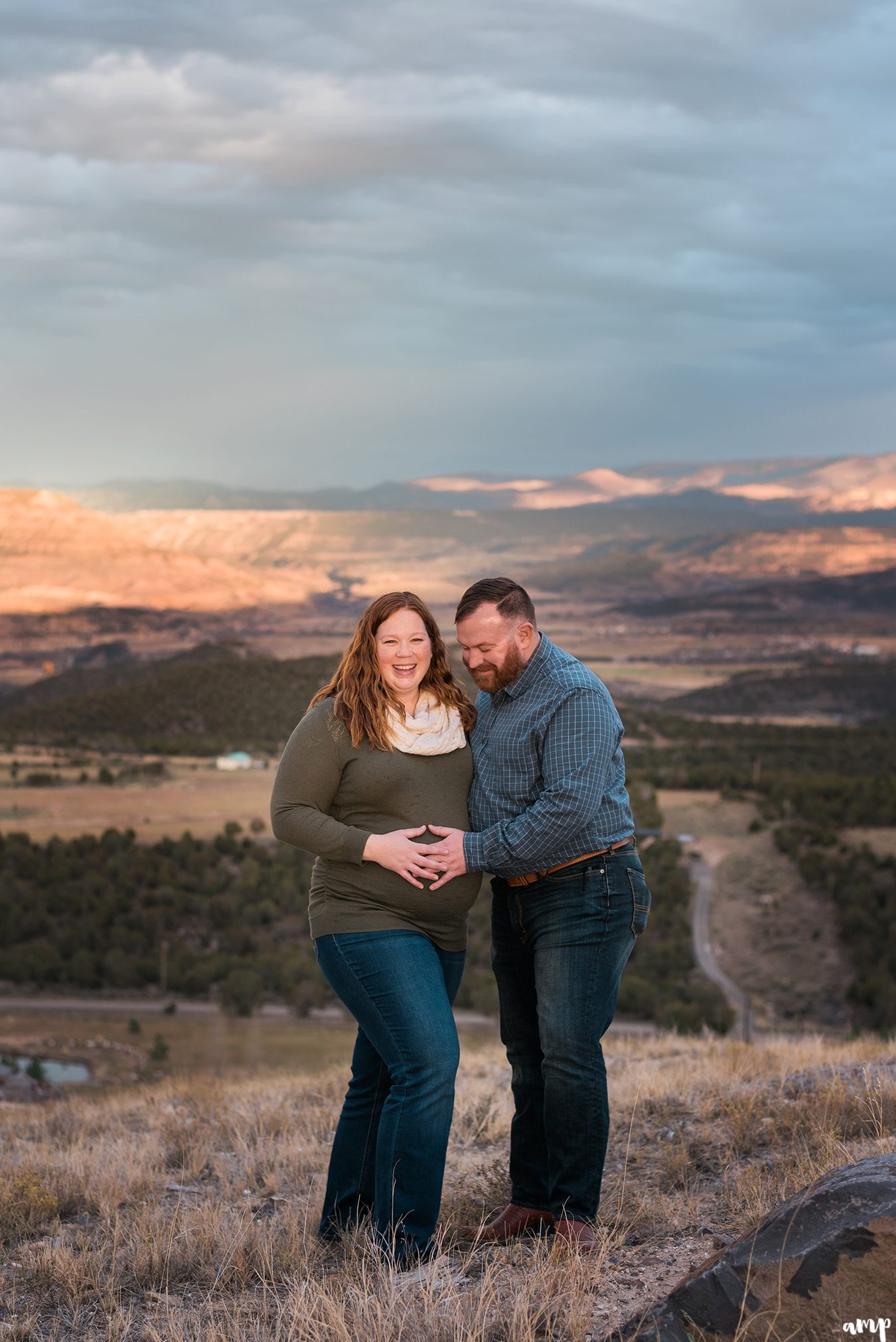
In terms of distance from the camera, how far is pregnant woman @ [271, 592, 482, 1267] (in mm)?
3434

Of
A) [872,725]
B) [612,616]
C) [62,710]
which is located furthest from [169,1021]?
[612,616]

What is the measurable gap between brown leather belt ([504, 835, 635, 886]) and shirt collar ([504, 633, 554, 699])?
543 millimetres

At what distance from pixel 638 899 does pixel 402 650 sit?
1086 mm

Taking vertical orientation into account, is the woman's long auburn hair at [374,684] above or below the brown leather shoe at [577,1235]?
above

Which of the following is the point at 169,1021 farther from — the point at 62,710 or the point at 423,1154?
the point at 62,710

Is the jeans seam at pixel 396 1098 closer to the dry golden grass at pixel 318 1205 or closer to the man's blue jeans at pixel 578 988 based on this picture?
the dry golden grass at pixel 318 1205

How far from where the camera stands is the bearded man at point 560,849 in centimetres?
343

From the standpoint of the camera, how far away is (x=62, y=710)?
242 ft

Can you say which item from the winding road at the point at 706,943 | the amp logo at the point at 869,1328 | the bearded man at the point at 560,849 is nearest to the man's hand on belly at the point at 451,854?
the bearded man at the point at 560,849

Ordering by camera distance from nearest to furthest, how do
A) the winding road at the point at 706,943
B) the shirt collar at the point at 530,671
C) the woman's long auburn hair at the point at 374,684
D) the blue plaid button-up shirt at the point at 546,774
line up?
the blue plaid button-up shirt at the point at 546,774, the woman's long auburn hair at the point at 374,684, the shirt collar at the point at 530,671, the winding road at the point at 706,943

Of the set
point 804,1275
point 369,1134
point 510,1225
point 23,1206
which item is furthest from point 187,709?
point 804,1275

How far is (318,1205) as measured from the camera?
14.8 feet

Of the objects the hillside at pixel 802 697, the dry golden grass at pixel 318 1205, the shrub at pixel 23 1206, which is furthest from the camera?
the hillside at pixel 802 697

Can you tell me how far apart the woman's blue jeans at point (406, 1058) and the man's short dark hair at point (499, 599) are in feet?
3.32
